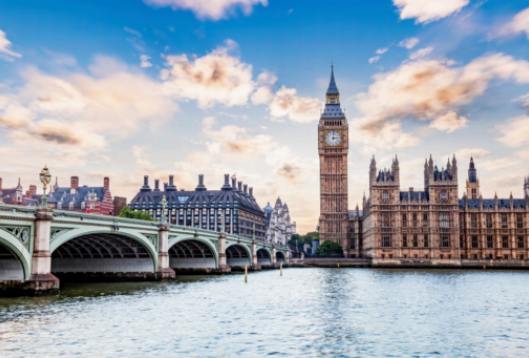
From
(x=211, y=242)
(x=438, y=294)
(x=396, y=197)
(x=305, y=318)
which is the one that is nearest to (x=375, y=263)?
(x=396, y=197)

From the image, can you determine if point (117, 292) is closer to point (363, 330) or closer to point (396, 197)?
point (363, 330)

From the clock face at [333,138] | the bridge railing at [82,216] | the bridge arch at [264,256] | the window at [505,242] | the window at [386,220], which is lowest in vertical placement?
the bridge arch at [264,256]

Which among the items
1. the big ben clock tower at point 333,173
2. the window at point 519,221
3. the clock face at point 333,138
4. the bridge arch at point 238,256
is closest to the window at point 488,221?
the window at point 519,221

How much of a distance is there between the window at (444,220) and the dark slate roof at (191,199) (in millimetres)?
54848

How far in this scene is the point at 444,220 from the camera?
12362 cm

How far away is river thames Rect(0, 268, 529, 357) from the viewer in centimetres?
2189

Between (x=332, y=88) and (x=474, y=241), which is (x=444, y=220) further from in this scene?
(x=332, y=88)

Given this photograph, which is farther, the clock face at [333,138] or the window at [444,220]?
the clock face at [333,138]

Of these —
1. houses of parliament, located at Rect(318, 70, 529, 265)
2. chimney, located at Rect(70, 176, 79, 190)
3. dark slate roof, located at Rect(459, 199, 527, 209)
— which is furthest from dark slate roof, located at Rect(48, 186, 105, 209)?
dark slate roof, located at Rect(459, 199, 527, 209)

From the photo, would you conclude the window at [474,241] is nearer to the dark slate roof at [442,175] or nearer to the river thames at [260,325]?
the dark slate roof at [442,175]

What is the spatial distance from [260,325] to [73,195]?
105 meters

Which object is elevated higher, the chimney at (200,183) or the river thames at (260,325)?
the chimney at (200,183)

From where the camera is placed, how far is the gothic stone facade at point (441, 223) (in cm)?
12244

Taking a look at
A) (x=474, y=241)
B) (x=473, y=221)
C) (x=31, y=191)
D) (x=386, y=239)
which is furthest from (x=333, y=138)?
(x=31, y=191)
